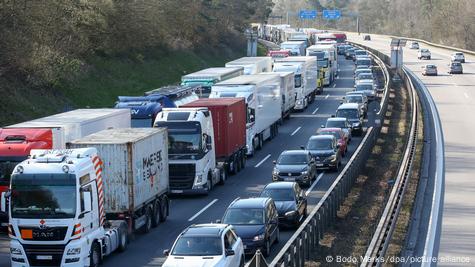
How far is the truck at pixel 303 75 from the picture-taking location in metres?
63.2

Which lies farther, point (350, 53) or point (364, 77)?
point (350, 53)

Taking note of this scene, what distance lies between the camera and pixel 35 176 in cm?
2334

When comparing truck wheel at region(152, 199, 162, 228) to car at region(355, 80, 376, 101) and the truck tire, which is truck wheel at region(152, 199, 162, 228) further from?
car at region(355, 80, 376, 101)

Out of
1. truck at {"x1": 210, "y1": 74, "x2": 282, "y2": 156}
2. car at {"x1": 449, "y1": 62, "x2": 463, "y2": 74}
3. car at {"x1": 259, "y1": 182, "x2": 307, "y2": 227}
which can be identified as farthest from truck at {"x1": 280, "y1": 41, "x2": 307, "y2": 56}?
car at {"x1": 259, "y1": 182, "x2": 307, "y2": 227}

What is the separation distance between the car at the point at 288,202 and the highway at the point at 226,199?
437mm

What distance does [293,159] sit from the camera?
36.8 m

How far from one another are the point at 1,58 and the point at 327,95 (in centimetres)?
3501

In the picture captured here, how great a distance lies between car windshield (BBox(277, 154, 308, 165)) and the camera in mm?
36719

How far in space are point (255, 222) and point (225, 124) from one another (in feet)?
43.3

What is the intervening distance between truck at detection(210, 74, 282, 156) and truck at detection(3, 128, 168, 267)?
17.6 metres

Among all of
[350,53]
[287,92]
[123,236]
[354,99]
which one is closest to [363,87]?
[354,99]

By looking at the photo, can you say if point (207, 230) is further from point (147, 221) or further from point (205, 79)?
point (205, 79)

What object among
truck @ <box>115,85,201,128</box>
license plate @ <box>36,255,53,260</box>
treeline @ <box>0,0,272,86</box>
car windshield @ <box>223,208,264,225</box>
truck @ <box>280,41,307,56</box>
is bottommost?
license plate @ <box>36,255,53,260</box>

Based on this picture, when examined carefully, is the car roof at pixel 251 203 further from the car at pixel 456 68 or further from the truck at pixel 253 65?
the car at pixel 456 68
